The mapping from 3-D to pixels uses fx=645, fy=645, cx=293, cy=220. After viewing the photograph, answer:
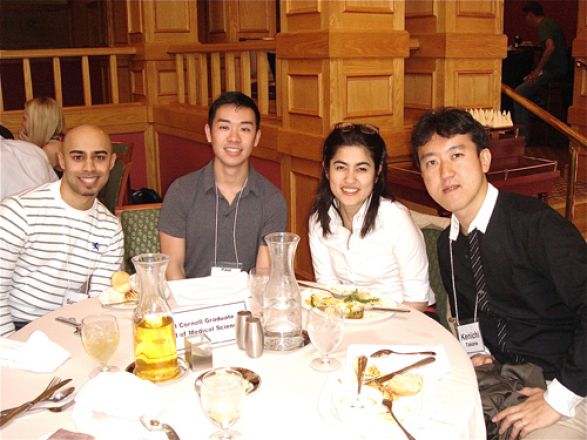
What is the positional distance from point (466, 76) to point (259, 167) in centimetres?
160

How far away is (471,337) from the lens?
6.39ft

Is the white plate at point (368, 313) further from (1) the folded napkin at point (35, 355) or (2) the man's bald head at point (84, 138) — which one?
(2) the man's bald head at point (84, 138)

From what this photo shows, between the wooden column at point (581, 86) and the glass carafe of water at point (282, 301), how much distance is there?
5053 mm

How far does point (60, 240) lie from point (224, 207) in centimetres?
64

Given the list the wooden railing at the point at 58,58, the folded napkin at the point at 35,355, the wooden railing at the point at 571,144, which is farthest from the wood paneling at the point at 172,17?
the folded napkin at the point at 35,355

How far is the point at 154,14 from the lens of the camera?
6.52 m

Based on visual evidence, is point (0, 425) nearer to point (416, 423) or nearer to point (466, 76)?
point (416, 423)

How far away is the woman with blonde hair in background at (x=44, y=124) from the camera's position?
423 centimetres

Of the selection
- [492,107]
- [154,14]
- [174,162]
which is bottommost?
[174,162]

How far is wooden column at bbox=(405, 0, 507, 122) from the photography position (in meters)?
4.30

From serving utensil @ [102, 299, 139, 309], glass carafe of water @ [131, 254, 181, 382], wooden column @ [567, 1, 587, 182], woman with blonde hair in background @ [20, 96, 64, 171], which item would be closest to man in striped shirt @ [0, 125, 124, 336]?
serving utensil @ [102, 299, 139, 309]

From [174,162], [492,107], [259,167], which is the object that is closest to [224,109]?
[259,167]

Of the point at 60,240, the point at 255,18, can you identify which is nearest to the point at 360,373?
the point at 60,240

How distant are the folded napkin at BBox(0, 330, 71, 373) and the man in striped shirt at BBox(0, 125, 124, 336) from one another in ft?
2.26
